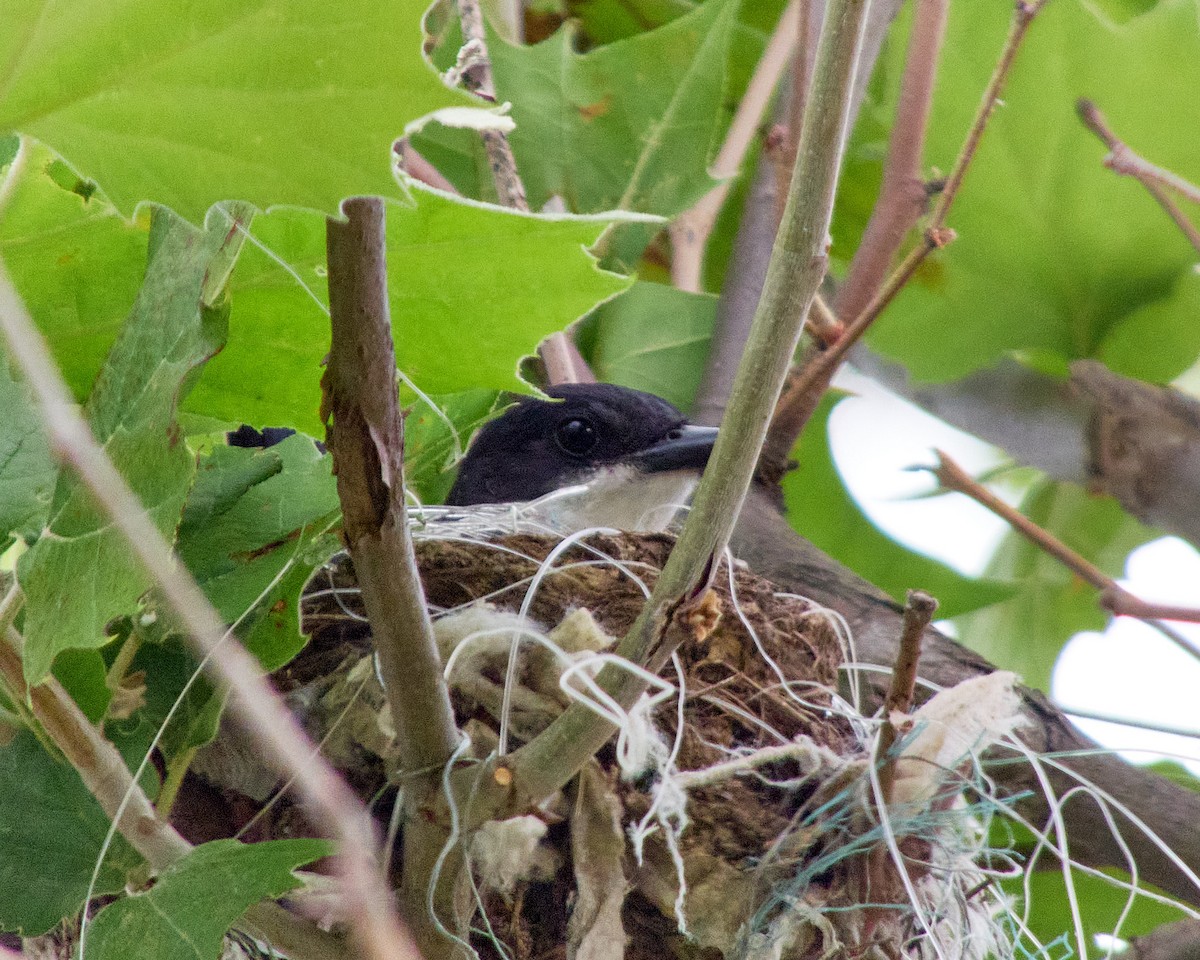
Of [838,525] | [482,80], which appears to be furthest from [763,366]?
[838,525]

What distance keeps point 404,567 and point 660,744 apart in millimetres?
536

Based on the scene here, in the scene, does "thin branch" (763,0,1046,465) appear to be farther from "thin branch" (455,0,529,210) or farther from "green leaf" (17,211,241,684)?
"green leaf" (17,211,241,684)

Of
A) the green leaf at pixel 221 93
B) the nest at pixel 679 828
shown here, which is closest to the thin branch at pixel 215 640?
the green leaf at pixel 221 93

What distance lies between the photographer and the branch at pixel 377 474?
90cm

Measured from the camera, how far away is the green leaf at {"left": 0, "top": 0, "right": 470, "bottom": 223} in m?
0.87

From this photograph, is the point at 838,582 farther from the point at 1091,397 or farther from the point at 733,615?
the point at 1091,397

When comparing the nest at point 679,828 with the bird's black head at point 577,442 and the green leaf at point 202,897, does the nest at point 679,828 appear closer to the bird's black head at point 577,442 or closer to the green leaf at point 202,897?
the green leaf at point 202,897

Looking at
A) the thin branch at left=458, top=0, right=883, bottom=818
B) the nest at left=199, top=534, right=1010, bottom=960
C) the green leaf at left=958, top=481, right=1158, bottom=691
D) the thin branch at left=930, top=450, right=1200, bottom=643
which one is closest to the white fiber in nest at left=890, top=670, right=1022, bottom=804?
the nest at left=199, top=534, right=1010, bottom=960

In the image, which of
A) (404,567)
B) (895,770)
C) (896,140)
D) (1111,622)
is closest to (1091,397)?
(1111,622)

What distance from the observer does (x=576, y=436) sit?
2.43 meters

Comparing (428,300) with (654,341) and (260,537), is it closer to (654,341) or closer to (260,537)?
(260,537)

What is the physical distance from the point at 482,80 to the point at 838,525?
4.16 ft

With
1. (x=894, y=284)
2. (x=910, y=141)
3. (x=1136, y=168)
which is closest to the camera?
(x=894, y=284)

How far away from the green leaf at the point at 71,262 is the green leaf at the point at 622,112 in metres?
1.32
